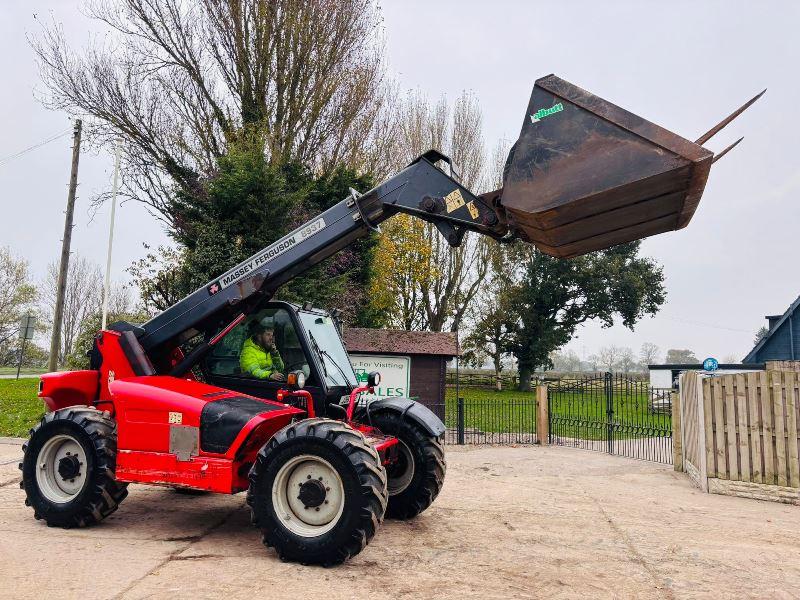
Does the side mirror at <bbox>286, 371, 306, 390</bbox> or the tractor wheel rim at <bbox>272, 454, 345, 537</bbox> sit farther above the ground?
the side mirror at <bbox>286, 371, 306, 390</bbox>

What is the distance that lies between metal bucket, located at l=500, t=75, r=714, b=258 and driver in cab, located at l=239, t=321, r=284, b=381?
272 centimetres

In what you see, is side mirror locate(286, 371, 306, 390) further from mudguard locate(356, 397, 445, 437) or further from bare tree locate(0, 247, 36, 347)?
bare tree locate(0, 247, 36, 347)

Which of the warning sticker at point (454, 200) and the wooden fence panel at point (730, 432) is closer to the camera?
the warning sticker at point (454, 200)

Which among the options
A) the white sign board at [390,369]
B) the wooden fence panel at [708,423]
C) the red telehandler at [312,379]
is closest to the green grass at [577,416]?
the white sign board at [390,369]

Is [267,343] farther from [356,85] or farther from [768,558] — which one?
[356,85]

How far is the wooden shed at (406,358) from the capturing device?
585 inches

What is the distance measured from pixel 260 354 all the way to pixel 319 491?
69.3 inches

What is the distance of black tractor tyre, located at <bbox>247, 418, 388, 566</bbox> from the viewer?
15.9 ft

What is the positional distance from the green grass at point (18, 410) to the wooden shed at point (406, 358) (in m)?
6.84

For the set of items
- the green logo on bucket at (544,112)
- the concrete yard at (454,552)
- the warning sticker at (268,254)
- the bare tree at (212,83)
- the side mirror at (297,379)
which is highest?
the bare tree at (212,83)

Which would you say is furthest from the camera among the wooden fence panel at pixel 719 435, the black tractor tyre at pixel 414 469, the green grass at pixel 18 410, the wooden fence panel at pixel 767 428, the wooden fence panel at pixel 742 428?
the green grass at pixel 18 410

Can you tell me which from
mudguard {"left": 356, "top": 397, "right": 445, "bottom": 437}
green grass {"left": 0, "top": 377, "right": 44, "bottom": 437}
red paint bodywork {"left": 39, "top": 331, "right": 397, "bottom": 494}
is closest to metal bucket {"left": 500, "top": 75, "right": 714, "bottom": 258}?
mudguard {"left": 356, "top": 397, "right": 445, "bottom": 437}

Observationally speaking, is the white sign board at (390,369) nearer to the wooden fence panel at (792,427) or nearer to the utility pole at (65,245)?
the wooden fence panel at (792,427)

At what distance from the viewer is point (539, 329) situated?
3784 cm
